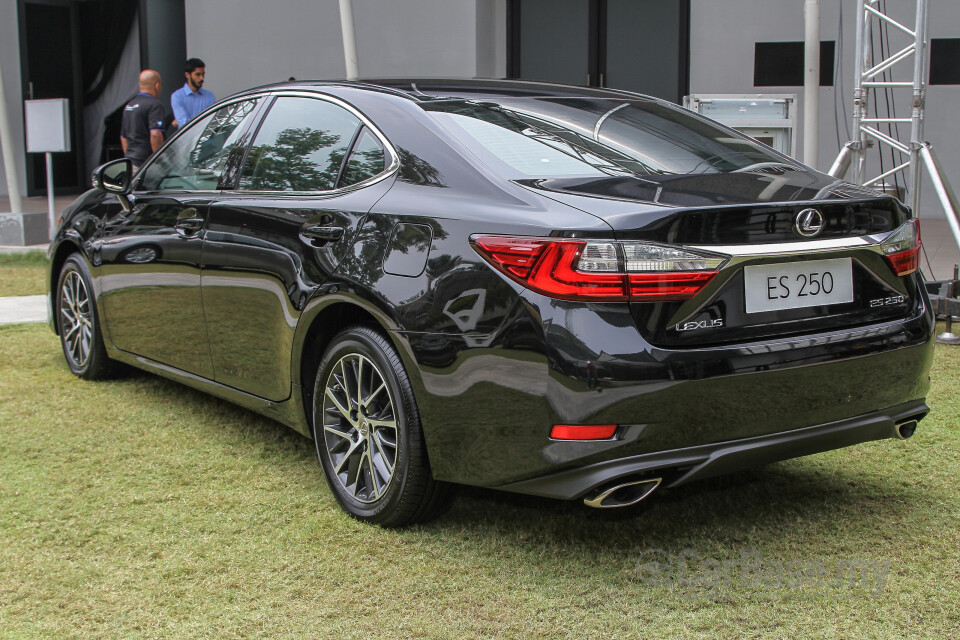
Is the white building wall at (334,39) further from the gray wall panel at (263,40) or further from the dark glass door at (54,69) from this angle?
the dark glass door at (54,69)

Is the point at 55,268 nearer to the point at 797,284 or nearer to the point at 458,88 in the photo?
the point at 458,88

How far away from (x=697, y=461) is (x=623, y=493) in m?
0.22

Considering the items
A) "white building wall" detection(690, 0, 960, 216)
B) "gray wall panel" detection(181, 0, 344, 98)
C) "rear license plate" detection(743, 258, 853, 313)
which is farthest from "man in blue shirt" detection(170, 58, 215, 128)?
"rear license plate" detection(743, 258, 853, 313)

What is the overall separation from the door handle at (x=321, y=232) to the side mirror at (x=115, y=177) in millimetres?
1705

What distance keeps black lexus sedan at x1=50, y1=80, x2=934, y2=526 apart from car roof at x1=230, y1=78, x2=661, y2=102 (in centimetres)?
2

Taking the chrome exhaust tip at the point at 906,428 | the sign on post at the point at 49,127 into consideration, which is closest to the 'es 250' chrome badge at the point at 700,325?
the chrome exhaust tip at the point at 906,428

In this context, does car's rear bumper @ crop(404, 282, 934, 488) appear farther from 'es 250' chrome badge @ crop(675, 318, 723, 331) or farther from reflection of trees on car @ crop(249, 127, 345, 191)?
reflection of trees on car @ crop(249, 127, 345, 191)

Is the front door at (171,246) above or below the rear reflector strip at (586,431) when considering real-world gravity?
above

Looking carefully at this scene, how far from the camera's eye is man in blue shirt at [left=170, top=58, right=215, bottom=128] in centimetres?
1027

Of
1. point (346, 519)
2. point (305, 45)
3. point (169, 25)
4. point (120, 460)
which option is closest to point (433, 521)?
point (346, 519)

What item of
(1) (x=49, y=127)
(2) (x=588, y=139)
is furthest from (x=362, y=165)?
(1) (x=49, y=127)

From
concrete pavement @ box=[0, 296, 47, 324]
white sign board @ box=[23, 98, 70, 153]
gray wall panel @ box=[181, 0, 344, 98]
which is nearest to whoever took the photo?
concrete pavement @ box=[0, 296, 47, 324]

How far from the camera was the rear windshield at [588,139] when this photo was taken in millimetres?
3174

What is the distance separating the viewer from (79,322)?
17.7 ft
